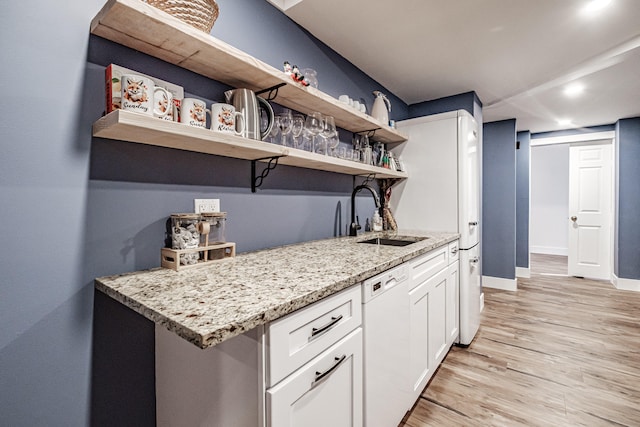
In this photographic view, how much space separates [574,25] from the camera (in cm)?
188

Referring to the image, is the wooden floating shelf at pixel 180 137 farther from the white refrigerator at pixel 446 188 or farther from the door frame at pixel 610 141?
the door frame at pixel 610 141

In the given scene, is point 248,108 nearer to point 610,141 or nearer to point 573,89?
point 573,89

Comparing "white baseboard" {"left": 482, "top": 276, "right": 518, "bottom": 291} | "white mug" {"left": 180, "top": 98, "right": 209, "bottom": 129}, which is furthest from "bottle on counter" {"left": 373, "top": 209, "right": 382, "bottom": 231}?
"white baseboard" {"left": 482, "top": 276, "right": 518, "bottom": 291}

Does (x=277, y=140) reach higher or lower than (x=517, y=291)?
higher

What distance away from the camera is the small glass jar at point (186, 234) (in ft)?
3.77

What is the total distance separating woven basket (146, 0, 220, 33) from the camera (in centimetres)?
101

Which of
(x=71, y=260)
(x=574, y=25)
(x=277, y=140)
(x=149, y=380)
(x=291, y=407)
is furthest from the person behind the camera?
(x=574, y=25)

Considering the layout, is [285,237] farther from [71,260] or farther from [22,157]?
[22,157]

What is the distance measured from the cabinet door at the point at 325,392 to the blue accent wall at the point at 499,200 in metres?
3.79

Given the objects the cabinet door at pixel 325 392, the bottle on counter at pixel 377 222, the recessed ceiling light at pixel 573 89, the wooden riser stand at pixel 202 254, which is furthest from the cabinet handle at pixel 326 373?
the recessed ceiling light at pixel 573 89

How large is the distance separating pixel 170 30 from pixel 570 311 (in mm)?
4260

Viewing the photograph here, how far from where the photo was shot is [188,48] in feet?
3.65

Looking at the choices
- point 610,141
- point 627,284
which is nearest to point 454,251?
point 627,284

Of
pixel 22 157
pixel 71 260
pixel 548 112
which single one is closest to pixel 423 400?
pixel 71 260
